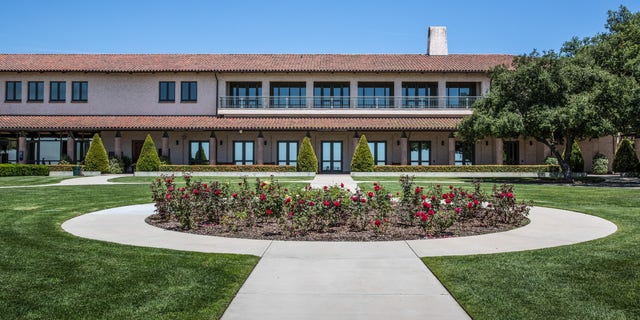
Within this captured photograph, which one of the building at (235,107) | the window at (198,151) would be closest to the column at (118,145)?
the building at (235,107)

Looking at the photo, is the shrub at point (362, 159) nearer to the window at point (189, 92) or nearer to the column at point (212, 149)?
the column at point (212, 149)

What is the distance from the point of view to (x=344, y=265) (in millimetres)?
6344

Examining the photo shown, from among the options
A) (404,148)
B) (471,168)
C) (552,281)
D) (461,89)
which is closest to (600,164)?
(471,168)

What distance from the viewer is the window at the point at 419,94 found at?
122 ft

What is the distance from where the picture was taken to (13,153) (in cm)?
3622

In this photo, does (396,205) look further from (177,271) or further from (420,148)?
(420,148)

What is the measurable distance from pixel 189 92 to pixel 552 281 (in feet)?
113

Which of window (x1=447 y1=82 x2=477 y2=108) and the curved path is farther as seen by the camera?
window (x1=447 y1=82 x2=477 y2=108)

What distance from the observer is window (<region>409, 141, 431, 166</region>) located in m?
36.4

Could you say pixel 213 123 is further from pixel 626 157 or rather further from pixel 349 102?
pixel 626 157

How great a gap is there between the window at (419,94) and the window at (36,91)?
91.3 feet

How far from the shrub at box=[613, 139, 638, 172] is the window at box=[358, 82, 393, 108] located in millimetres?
17061

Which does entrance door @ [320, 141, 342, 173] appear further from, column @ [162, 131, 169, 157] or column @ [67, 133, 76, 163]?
column @ [67, 133, 76, 163]

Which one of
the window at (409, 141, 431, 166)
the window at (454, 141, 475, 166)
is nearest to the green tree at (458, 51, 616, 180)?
the window at (409, 141, 431, 166)
